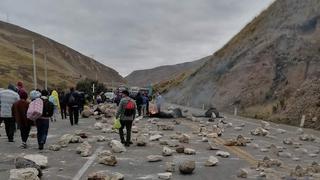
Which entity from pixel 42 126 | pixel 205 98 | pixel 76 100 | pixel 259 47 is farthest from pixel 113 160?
pixel 205 98

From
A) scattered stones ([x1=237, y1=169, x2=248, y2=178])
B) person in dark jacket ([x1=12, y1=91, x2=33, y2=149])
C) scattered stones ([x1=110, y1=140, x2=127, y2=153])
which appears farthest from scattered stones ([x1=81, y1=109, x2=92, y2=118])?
scattered stones ([x1=237, y1=169, x2=248, y2=178])

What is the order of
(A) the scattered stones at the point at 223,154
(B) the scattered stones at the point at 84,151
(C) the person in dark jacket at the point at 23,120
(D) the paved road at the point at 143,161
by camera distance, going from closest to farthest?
(D) the paved road at the point at 143,161, (B) the scattered stones at the point at 84,151, (A) the scattered stones at the point at 223,154, (C) the person in dark jacket at the point at 23,120

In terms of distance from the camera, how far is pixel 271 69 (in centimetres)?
5056

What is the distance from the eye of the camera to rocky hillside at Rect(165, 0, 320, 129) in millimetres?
38438

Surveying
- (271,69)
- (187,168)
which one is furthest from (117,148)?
(271,69)

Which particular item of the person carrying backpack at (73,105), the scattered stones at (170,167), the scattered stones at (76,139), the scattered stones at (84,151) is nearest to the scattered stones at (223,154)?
the scattered stones at (170,167)

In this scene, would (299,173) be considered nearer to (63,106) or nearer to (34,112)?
(34,112)

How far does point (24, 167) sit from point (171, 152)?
184 inches

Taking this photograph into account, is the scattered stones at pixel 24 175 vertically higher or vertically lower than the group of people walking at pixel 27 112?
lower

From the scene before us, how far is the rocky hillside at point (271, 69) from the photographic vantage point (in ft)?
126

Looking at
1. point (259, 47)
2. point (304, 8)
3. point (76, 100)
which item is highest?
point (304, 8)

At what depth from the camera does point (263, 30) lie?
58.6 metres

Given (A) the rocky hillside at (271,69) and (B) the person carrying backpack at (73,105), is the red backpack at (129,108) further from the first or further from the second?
(A) the rocky hillside at (271,69)

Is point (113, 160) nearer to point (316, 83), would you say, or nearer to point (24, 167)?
point (24, 167)
